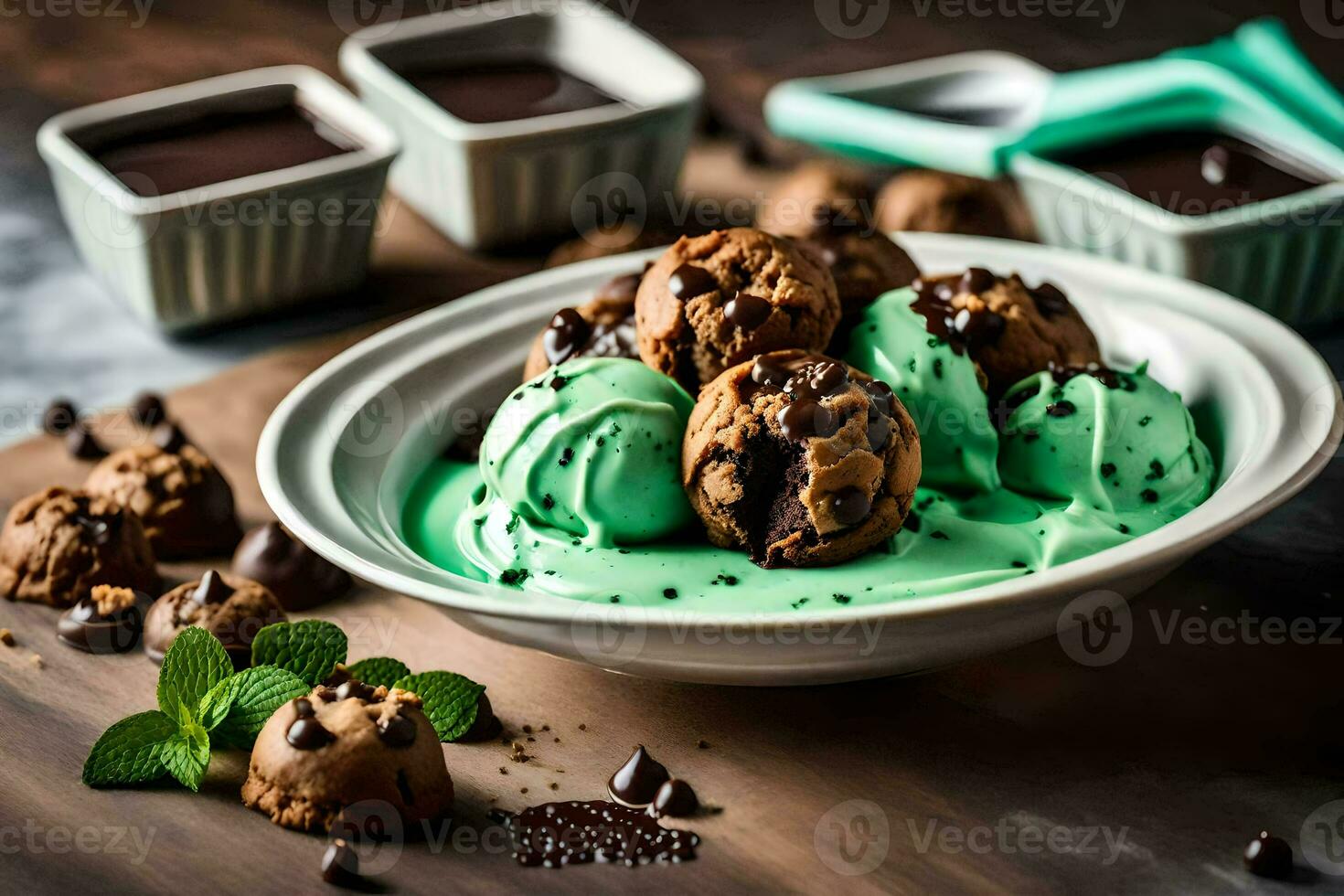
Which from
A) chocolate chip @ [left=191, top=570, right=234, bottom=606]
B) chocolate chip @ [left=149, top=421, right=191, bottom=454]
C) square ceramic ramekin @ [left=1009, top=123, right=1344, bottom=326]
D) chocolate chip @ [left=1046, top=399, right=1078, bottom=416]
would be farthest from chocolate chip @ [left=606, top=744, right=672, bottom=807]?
square ceramic ramekin @ [left=1009, top=123, right=1344, bottom=326]

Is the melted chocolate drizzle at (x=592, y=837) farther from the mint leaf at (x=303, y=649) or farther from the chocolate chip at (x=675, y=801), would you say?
the mint leaf at (x=303, y=649)

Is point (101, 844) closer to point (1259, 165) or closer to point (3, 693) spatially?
point (3, 693)

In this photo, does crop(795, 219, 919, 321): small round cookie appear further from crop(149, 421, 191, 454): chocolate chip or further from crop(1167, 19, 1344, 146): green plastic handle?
crop(1167, 19, 1344, 146): green plastic handle

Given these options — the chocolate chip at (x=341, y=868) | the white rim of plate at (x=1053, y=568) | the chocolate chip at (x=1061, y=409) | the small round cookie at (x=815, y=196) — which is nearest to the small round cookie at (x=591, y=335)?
the white rim of plate at (x=1053, y=568)

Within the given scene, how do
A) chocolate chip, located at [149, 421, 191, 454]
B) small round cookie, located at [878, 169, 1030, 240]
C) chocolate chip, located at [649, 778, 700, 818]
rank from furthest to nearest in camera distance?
1. small round cookie, located at [878, 169, 1030, 240]
2. chocolate chip, located at [149, 421, 191, 454]
3. chocolate chip, located at [649, 778, 700, 818]

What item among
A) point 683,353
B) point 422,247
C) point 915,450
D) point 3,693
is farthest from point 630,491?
point 422,247

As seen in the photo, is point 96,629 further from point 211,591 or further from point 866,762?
point 866,762

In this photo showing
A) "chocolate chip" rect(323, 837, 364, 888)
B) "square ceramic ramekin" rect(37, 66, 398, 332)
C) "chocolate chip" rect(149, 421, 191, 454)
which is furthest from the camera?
"square ceramic ramekin" rect(37, 66, 398, 332)
